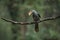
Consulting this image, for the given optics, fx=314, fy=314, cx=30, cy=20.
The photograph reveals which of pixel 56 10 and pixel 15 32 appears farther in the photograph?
pixel 15 32

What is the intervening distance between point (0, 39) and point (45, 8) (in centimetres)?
192

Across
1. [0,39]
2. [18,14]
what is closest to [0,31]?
[0,39]

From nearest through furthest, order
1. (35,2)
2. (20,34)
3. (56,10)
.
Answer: (56,10), (35,2), (20,34)

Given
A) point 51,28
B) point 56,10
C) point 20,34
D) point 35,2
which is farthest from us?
point 20,34

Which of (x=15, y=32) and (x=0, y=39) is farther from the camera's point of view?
(x=15, y=32)

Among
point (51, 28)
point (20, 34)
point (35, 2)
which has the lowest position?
point (20, 34)

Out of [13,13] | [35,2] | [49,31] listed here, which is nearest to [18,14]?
[13,13]

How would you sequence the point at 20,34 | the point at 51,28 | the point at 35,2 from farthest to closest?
the point at 20,34
the point at 35,2
the point at 51,28

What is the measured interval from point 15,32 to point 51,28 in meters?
2.82

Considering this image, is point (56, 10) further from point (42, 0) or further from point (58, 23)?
point (42, 0)

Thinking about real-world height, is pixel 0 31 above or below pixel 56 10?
below

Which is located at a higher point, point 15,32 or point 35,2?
point 35,2

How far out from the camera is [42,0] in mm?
10945

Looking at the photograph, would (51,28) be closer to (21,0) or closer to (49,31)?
(49,31)
